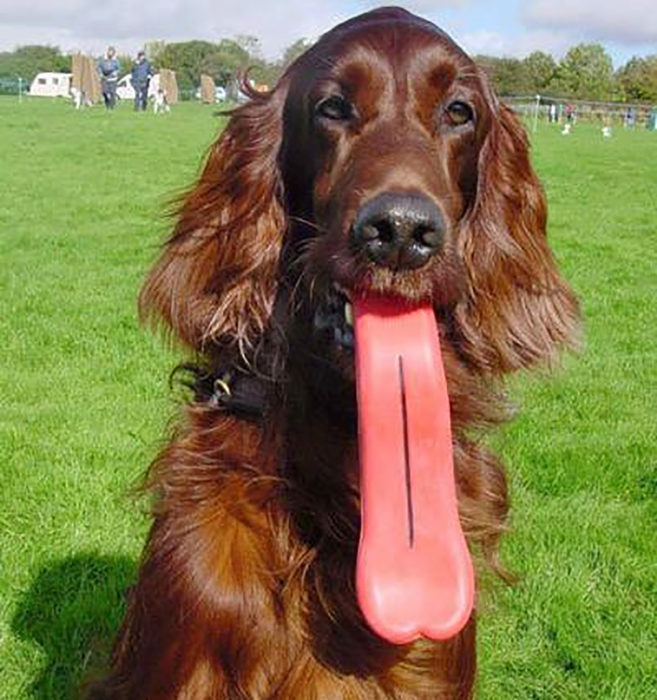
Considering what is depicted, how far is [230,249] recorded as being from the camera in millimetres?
2633

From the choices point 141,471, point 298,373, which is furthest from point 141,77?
point 298,373

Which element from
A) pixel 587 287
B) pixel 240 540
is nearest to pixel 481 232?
pixel 240 540

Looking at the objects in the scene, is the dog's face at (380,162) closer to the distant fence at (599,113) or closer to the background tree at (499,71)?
the background tree at (499,71)

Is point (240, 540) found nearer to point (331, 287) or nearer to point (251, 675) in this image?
point (251, 675)

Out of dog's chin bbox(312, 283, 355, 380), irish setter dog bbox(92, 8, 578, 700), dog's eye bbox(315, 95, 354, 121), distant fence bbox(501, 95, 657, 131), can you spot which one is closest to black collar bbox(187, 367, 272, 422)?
irish setter dog bbox(92, 8, 578, 700)

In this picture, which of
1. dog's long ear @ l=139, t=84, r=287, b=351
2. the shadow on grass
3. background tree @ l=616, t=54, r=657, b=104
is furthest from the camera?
background tree @ l=616, t=54, r=657, b=104

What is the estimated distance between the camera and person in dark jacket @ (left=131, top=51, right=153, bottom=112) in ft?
135

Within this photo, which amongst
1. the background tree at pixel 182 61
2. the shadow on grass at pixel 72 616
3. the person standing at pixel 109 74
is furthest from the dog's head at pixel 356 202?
the background tree at pixel 182 61

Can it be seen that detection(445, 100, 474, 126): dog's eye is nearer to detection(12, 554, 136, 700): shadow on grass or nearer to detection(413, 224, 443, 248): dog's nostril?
detection(413, 224, 443, 248): dog's nostril

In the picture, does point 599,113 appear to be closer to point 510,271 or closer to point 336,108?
point 510,271

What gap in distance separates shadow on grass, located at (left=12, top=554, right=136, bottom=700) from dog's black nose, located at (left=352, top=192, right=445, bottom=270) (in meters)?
1.97

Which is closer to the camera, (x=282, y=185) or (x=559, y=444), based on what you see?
(x=282, y=185)

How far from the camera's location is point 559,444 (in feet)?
19.5

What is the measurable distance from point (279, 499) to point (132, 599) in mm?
573
